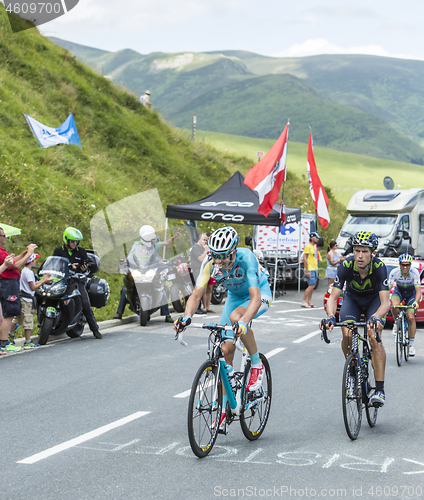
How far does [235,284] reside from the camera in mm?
6277

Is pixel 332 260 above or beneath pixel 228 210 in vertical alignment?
beneath

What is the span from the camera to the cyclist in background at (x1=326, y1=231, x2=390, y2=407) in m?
6.41

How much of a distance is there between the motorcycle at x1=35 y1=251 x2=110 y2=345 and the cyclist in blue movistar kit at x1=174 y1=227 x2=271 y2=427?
5319 mm

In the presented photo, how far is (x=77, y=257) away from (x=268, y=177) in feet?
25.0

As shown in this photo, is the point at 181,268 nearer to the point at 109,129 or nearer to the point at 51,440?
the point at 51,440

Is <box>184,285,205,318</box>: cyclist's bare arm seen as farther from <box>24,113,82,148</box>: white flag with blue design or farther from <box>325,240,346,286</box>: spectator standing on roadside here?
<box>24,113,82,148</box>: white flag with blue design

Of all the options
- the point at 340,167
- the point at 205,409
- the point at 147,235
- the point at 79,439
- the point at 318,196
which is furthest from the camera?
the point at 340,167

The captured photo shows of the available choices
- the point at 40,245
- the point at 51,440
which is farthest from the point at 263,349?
the point at 40,245

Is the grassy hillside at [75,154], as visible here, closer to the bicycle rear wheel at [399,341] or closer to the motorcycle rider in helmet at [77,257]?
the motorcycle rider in helmet at [77,257]

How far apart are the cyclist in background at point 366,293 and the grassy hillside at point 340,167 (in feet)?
174

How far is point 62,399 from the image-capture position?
7547 millimetres

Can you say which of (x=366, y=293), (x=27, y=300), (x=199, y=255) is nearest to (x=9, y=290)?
(x=27, y=300)

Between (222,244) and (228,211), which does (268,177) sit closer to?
(228,211)

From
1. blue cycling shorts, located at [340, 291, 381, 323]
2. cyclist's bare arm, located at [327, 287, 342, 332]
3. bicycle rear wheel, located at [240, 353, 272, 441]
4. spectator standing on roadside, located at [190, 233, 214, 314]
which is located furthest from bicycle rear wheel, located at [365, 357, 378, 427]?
spectator standing on roadside, located at [190, 233, 214, 314]
